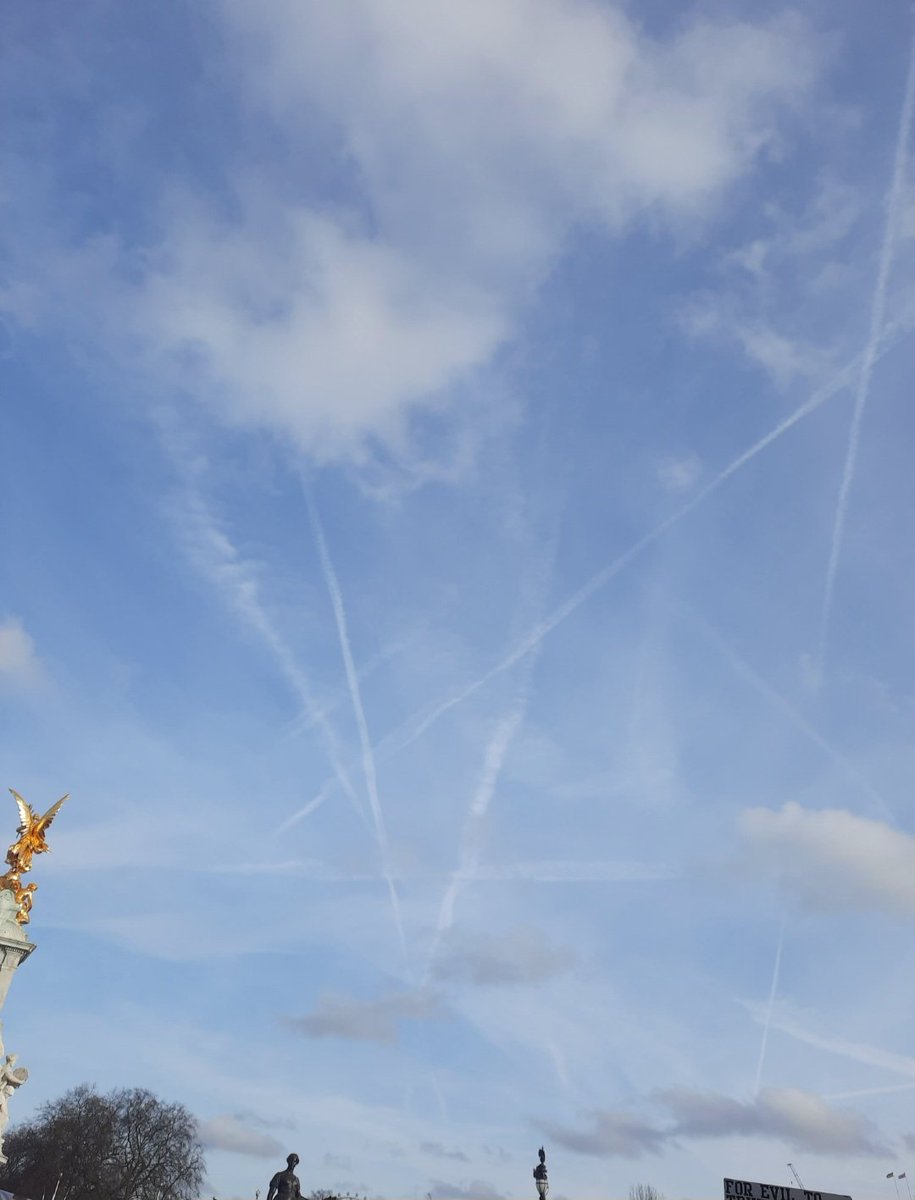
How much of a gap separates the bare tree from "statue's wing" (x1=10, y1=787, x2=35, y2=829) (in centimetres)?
6339

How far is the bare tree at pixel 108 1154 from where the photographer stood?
9325 centimetres

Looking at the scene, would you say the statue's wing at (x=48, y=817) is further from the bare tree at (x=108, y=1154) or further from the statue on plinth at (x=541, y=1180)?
the bare tree at (x=108, y=1154)

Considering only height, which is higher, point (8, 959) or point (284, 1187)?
point (8, 959)

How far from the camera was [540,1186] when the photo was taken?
35156mm

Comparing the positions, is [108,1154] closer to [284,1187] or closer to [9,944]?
[9,944]

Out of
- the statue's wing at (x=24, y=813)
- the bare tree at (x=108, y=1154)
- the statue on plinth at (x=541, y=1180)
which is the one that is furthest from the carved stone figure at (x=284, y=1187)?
the bare tree at (x=108, y=1154)

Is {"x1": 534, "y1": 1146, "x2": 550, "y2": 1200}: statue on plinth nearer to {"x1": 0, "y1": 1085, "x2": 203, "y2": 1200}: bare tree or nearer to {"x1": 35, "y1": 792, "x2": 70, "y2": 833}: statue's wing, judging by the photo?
{"x1": 35, "y1": 792, "x2": 70, "y2": 833}: statue's wing

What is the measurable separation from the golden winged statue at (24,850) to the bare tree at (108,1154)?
6327 cm

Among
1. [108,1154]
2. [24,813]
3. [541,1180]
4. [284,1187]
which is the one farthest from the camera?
[108,1154]

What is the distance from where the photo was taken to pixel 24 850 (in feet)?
152

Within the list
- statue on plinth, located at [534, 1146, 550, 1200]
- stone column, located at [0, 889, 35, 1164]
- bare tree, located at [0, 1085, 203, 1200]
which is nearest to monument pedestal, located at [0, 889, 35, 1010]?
stone column, located at [0, 889, 35, 1164]

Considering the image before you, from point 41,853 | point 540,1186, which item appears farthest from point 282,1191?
point 41,853

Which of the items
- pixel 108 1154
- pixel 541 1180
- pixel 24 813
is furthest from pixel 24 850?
pixel 108 1154

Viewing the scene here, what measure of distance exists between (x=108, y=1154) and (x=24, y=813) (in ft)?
216
